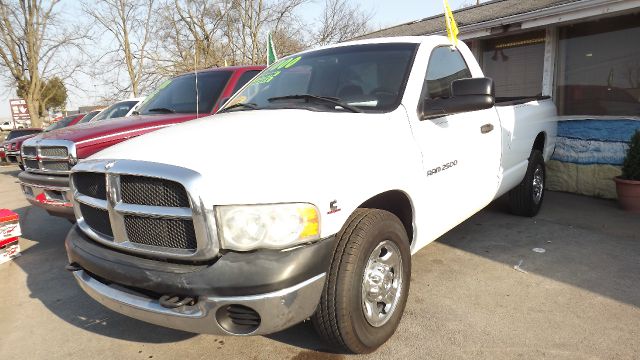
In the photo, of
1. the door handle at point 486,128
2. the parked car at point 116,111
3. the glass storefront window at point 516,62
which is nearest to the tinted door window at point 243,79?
the door handle at point 486,128

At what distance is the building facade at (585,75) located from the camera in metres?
6.14

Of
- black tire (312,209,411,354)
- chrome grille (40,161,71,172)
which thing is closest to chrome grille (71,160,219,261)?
black tire (312,209,411,354)

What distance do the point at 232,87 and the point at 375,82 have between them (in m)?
2.76

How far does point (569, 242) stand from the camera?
4402 millimetres

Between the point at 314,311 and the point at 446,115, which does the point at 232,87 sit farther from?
the point at 314,311

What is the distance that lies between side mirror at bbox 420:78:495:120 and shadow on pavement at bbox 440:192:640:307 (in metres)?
1.66

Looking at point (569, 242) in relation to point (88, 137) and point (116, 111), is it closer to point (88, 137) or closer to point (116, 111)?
point (88, 137)

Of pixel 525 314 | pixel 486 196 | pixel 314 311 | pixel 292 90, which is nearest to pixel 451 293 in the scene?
pixel 525 314

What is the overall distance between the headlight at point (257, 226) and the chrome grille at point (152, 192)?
23 centimetres

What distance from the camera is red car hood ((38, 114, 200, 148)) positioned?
13.8 ft

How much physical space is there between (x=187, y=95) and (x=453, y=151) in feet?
11.9

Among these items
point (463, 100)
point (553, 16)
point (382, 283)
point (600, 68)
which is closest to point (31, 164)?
point (382, 283)

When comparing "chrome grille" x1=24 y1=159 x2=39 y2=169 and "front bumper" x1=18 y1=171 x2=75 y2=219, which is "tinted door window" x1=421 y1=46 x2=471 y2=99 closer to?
"front bumper" x1=18 y1=171 x2=75 y2=219

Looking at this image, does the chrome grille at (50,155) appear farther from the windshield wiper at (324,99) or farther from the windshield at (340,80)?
the windshield wiper at (324,99)
